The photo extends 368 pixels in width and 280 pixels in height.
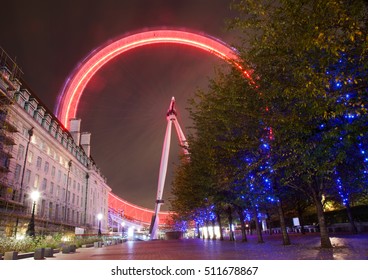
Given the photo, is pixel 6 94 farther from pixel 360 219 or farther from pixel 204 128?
pixel 360 219

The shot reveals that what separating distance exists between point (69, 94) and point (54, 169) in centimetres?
1491

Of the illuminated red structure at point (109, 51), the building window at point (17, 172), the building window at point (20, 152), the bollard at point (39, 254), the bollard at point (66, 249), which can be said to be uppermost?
the illuminated red structure at point (109, 51)

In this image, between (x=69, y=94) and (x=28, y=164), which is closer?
(x=28, y=164)

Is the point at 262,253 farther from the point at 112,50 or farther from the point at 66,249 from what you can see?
the point at 112,50

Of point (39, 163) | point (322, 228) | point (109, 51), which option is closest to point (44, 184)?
point (39, 163)

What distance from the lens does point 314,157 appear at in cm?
1230

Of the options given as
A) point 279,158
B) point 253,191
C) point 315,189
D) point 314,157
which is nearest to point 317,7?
point 314,157

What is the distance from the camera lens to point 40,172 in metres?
52.8

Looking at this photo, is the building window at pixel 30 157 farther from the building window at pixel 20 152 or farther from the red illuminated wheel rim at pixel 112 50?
the red illuminated wheel rim at pixel 112 50

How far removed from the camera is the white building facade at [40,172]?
40947 mm

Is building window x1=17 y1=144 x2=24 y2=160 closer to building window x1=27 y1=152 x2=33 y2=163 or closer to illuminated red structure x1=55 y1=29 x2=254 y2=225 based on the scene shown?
building window x1=27 y1=152 x2=33 y2=163

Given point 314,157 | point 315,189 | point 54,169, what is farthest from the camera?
point 54,169

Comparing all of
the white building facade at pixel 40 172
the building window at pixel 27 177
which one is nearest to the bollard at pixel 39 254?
the white building facade at pixel 40 172

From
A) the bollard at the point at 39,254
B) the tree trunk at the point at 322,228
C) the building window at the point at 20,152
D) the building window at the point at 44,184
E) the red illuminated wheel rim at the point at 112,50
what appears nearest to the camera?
the tree trunk at the point at 322,228
